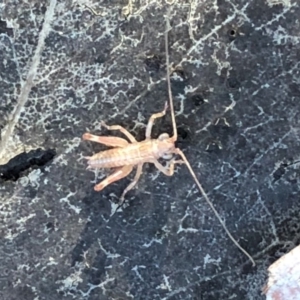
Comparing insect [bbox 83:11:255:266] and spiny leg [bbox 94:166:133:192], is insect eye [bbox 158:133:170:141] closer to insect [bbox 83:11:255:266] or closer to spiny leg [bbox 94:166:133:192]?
insect [bbox 83:11:255:266]

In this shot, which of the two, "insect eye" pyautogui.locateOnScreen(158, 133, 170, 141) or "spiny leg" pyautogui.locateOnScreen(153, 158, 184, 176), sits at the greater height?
"insect eye" pyautogui.locateOnScreen(158, 133, 170, 141)

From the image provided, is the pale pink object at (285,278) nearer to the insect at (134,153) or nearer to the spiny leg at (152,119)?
the insect at (134,153)

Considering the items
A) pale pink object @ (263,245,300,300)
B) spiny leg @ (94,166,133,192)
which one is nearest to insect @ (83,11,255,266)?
spiny leg @ (94,166,133,192)

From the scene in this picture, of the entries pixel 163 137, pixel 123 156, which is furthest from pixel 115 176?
pixel 163 137

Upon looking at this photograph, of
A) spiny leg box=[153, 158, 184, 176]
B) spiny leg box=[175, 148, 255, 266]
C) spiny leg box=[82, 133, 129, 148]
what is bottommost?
spiny leg box=[175, 148, 255, 266]

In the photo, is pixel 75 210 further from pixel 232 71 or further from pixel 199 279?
pixel 232 71

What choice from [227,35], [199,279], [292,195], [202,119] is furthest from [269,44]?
[199,279]

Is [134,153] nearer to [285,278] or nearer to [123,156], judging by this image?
[123,156]

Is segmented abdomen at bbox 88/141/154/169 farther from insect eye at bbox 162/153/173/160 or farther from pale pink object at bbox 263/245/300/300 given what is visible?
pale pink object at bbox 263/245/300/300
